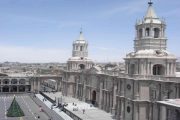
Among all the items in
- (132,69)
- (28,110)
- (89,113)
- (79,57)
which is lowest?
(28,110)

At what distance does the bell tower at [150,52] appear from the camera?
193ft

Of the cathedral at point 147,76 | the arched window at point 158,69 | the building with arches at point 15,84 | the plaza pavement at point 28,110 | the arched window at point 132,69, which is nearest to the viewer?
the cathedral at point 147,76

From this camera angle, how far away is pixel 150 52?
59312mm

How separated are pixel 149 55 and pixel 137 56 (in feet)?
6.77

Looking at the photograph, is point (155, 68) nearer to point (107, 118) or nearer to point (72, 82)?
point (107, 118)

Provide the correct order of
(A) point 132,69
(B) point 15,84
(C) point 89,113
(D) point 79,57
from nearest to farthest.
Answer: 1. (A) point 132,69
2. (C) point 89,113
3. (D) point 79,57
4. (B) point 15,84

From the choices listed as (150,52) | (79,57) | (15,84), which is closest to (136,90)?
(150,52)

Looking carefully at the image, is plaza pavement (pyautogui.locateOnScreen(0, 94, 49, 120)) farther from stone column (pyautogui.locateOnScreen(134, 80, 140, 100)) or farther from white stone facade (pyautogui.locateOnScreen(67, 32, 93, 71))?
stone column (pyautogui.locateOnScreen(134, 80, 140, 100))

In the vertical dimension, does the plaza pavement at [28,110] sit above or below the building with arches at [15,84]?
below

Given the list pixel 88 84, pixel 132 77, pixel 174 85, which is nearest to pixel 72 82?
pixel 88 84

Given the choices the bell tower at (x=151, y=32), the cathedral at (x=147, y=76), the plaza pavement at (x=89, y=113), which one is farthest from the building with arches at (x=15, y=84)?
the bell tower at (x=151, y=32)

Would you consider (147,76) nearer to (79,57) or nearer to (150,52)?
(150,52)

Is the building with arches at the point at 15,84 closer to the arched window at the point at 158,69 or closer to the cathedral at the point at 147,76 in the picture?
the cathedral at the point at 147,76

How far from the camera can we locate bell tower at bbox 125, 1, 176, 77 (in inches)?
2315
